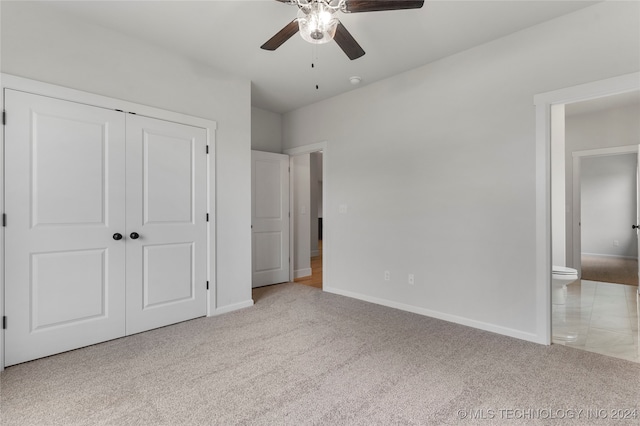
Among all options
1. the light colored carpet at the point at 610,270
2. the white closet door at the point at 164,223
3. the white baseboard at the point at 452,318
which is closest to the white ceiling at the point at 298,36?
the white closet door at the point at 164,223

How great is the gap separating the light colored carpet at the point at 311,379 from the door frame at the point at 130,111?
572mm

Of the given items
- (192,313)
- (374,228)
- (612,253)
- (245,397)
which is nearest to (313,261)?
(374,228)

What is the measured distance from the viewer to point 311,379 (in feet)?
6.85

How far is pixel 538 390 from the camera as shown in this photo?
6.39ft

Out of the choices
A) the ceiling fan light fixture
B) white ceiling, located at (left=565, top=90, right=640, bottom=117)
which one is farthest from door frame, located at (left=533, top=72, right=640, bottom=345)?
white ceiling, located at (left=565, top=90, right=640, bottom=117)

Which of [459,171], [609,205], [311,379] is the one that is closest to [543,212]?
[459,171]

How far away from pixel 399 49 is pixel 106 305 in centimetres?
355

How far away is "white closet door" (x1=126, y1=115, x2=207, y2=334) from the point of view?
288 centimetres

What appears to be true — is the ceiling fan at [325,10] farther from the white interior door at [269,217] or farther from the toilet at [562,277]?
the toilet at [562,277]

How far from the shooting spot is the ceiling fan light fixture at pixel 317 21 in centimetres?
183

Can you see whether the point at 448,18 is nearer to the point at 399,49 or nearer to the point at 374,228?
the point at 399,49

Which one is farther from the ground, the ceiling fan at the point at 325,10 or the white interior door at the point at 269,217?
the ceiling fan at the point at 325,10

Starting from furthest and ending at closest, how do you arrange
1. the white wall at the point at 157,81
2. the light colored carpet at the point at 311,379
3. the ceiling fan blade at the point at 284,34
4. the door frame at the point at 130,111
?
the white wall at the point at 157,81 → the door frame at the point at 130,111 → the ceiling fan blade at the point at 284,34 → the light colored carpet at the point at 311,379

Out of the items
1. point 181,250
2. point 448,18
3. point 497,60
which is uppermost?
point 448,18
